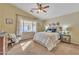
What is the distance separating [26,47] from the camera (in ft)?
6.57

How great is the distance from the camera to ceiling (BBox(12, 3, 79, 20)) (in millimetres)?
1926

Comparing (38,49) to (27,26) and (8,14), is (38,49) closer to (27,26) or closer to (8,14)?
(27,26)

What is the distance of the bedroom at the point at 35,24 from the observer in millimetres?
1931

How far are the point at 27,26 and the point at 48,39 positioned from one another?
564 mm

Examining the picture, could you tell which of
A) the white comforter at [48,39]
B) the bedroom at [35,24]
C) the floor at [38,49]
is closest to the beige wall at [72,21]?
the bedroom at [35,24]

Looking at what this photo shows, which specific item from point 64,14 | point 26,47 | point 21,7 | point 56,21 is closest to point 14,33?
point 26,47

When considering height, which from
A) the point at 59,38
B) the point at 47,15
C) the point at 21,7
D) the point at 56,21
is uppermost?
the point at 21,7

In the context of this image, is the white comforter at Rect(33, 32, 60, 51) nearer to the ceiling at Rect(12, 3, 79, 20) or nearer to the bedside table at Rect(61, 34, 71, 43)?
the bedside table at Rect(61, 34, 71, 43)

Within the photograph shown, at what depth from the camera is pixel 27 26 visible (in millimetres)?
2090

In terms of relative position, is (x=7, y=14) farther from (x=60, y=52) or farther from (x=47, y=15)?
(x=60, y=52)

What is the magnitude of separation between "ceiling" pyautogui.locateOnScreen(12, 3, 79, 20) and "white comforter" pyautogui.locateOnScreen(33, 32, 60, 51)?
1.27ft

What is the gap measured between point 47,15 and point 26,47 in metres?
0.86

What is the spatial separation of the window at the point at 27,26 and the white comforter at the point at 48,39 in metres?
0.17

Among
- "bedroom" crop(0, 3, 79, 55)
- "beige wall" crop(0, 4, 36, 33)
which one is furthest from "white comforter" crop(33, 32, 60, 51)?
"beige wall" crop(0, 4, 36, 33)
